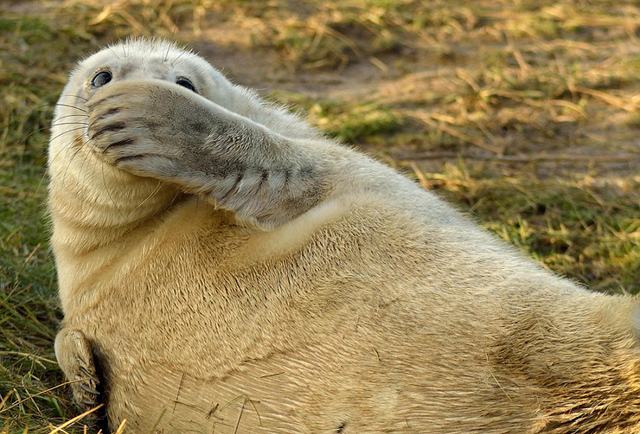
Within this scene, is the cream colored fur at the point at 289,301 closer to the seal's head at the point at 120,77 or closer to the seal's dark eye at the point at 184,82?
the seal's head at the point at 120,77

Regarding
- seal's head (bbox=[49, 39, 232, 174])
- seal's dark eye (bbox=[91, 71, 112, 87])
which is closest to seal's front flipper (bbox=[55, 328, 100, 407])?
seal's head (bbox=[49, 39, 232, 174])

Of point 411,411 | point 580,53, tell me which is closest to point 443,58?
point 580,53

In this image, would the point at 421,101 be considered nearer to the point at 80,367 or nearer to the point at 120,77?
the point at 120,77

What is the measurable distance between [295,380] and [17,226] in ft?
8.62

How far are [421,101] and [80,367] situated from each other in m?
4.03

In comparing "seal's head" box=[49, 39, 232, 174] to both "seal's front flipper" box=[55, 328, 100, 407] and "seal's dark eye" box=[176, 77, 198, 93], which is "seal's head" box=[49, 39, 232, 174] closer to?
"seal's dark eye" box=[176, 77, 198, 93]

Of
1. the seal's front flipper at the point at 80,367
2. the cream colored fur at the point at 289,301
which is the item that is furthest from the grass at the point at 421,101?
the cream colored fur at the point at 289,301

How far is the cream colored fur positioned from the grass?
1.87 feet

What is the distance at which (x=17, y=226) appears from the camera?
453 cm

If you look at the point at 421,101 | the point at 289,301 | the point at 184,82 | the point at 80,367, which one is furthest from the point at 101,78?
the point at 421,101

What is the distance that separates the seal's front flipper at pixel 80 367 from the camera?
281 cm

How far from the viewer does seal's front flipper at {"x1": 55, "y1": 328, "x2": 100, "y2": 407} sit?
2811 mm

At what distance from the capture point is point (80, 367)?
2.83m

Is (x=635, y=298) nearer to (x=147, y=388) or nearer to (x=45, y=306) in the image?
(x=147, y=388)
